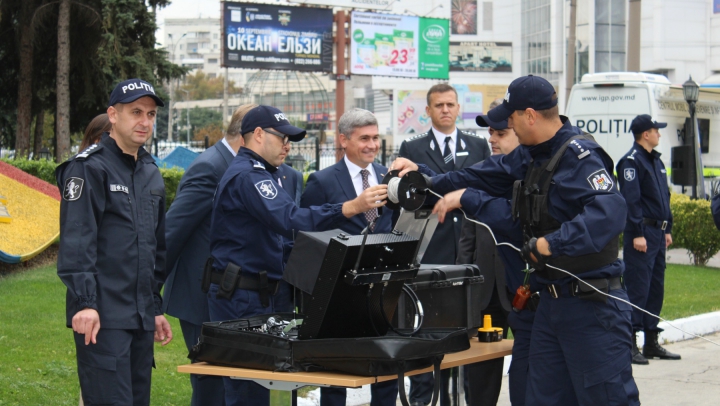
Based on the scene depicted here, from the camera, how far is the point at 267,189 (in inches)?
186

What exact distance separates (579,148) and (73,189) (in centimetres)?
236

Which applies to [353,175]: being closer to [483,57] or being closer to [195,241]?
[195,241]

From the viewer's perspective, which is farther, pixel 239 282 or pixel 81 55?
pixel 81 55

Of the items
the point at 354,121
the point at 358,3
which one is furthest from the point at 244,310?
the point at 358,3

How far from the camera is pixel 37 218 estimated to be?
42.5 ft

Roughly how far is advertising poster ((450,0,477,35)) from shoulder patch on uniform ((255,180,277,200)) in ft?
257


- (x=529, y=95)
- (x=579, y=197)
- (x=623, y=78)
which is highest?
(x=623, y=78)

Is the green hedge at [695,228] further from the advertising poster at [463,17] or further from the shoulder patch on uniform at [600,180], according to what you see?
the advertising poster at [463,17]

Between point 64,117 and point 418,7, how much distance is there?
214 feet

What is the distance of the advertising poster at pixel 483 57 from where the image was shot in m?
79.4

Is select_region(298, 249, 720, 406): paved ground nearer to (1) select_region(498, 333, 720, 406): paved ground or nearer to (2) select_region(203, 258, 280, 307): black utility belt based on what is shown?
(1) select_region(498, 333, 720, 406): paved ground

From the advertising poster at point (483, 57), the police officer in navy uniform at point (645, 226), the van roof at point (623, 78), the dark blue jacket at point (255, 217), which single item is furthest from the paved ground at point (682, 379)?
the advertising poster at point (483, 57)

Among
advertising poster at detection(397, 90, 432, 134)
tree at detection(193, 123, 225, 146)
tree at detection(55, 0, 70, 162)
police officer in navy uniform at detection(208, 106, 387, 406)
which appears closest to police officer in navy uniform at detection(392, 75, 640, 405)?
police officer in navy uniform at detection(208, 106, 387, 406)

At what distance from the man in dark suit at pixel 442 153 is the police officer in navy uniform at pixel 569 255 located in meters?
1.96
